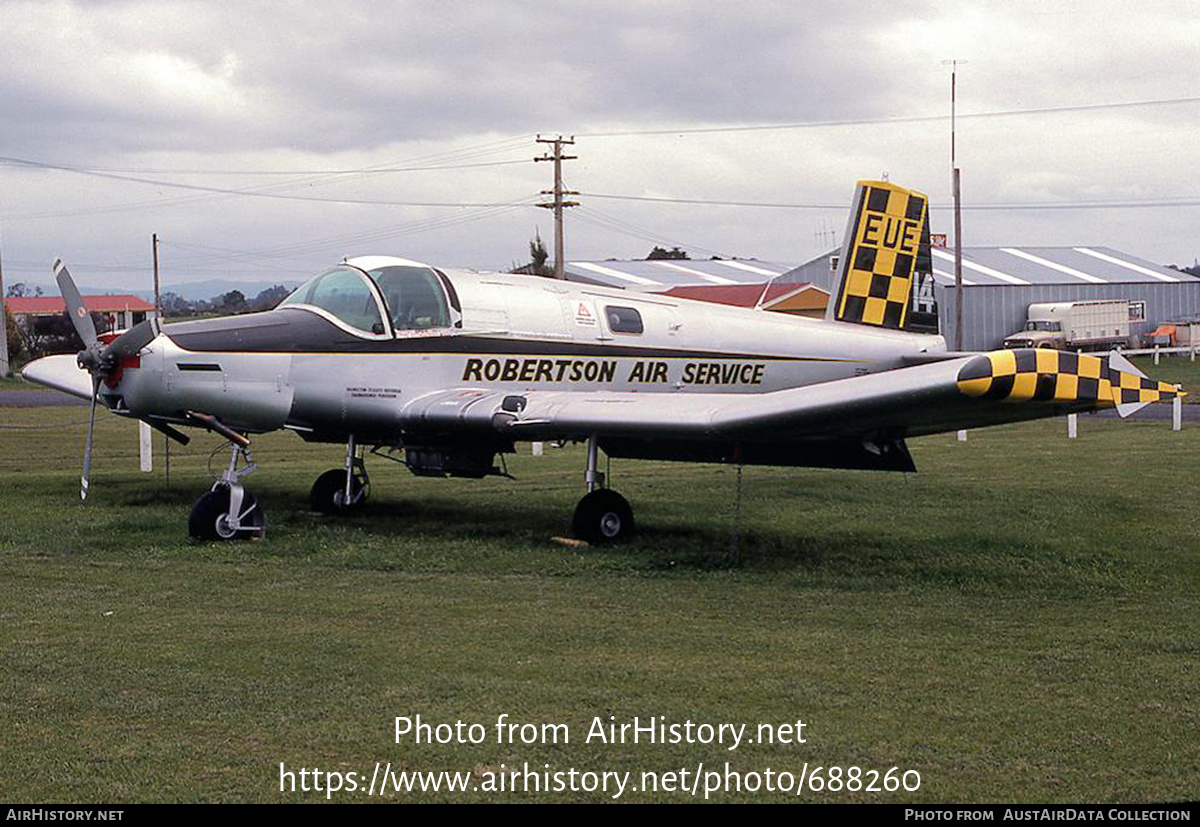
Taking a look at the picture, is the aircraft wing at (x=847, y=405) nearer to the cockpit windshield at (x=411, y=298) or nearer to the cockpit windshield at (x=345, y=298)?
the cockpit windshield at (x=411, y=298)

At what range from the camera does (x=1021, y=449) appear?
2214cm

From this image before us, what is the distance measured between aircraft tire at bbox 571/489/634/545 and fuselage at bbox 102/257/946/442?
1.71 m

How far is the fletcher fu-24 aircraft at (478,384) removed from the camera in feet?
40.9

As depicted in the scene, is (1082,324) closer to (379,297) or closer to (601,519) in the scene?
(601,519)

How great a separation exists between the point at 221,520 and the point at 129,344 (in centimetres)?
193

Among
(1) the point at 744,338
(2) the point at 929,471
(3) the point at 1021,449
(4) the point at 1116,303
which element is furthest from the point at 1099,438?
(4) the point at 1116,303

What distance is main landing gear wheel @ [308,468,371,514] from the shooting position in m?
15.3

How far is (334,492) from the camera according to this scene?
15.5 meters

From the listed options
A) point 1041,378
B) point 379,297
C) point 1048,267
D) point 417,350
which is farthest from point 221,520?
point 1048,267

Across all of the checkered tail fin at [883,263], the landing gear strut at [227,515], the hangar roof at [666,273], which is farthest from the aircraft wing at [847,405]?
the hangar roof at [666,273]

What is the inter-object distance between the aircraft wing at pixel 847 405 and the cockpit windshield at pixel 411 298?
77 cm

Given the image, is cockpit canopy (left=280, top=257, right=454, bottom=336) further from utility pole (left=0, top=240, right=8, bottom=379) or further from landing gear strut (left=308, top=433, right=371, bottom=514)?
utility pole (left=0, top=240, right=8, bottom=379)

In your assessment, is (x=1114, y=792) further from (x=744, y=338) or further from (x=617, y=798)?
(x=744, y=338)

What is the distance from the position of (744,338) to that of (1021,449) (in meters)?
8.52
